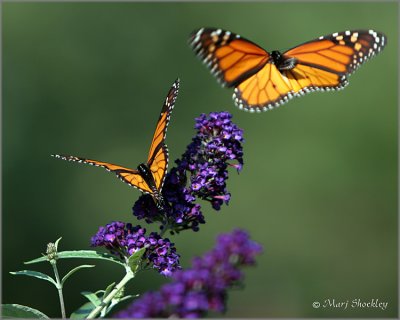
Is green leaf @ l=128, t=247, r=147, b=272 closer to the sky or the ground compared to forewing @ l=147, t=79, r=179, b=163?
closer to the ground

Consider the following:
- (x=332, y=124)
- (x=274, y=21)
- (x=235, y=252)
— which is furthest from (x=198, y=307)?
(x=274, y=21)

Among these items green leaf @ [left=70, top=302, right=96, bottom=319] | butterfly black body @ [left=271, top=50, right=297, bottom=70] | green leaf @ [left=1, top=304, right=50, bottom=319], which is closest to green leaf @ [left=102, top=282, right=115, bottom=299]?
green leaf @ [left=70, top=302, right=96, bottom=319]

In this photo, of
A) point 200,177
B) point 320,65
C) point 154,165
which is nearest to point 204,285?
point 200,177

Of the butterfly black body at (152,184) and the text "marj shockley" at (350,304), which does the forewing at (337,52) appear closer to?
the butterfly black body at (152,184)

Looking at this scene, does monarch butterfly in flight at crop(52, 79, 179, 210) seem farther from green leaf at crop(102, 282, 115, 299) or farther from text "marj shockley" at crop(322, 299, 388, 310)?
text "marj shockley" at crop(322, 299, 388, 310)

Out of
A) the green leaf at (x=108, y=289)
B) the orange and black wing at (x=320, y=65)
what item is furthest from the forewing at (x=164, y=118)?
the orange and black wing at (x=320, y=65)

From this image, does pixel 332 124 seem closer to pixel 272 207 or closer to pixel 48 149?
pixel 272 207
